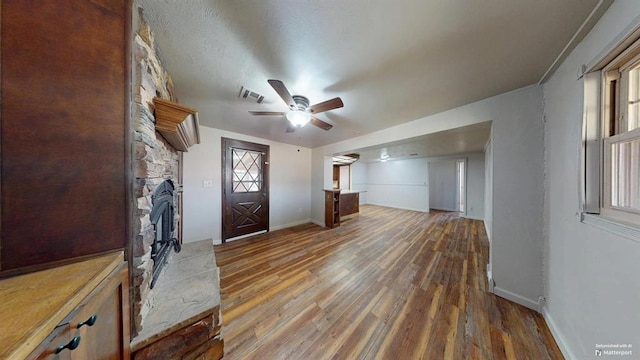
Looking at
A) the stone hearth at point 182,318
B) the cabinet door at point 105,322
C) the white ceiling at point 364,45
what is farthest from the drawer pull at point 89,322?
the white ceiling at point 364,45

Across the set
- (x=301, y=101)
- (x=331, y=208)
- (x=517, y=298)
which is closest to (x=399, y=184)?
(x=331, y=208)

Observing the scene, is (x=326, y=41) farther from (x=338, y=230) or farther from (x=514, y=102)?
(x=338, y=230)

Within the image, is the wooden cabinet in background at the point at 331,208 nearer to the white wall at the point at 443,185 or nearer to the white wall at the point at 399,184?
the white wall at the point at 399,184

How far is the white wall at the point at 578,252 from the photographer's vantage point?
87 centimetres

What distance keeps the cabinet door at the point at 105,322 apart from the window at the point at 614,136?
2.37 meters

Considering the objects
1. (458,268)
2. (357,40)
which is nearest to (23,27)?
(357,40)

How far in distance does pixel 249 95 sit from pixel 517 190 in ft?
9.57

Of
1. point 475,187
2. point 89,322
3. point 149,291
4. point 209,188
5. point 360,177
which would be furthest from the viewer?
point 360,177

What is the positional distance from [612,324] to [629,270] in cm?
33

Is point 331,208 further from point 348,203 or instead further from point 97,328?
point 97,328

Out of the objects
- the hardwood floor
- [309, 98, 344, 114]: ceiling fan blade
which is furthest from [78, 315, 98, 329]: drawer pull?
[309, 98, 344, 114]: ceiling fan blade

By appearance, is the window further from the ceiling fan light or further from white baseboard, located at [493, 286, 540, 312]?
the ceiling fan light

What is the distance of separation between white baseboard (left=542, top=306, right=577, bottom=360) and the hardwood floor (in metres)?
0.04

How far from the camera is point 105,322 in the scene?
71cm
